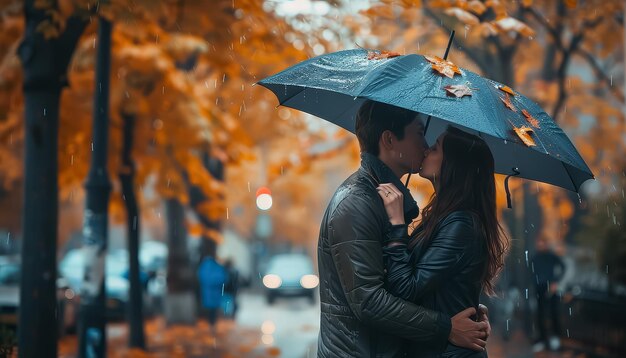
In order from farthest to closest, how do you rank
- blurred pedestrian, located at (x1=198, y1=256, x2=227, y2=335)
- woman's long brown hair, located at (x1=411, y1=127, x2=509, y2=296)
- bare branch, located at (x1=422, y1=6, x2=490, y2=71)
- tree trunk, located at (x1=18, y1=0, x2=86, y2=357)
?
blurred pedestrian, located at (x1=198, y1=256, x2=227, y2=335) → bare branch, located at (x1=422, y1=6, x2=490, y2=71) → tree trunk, located at (x1=18, y1=0, x2=86, y2=357) → woman's long brown hair, located at (x1=411, y1=127, x2=509, y2=296)

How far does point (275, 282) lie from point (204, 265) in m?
16.0

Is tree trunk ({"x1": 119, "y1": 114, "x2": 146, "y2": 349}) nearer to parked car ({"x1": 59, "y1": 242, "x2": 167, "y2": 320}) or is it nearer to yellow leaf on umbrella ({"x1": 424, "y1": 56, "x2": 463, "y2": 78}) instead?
parked car ({"x1": 59, "y1": 242, "x2": 167, "y2": 320})

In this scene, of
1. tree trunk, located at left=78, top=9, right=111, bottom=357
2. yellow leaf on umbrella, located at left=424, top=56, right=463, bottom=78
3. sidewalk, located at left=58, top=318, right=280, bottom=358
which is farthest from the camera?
sidewalk, located at left=58, top=318, right=280, bottom=358

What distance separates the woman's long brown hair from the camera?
13.0 feet

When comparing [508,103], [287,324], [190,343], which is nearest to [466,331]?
[508,103]

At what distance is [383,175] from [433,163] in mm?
238

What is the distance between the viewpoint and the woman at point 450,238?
12.3 feet

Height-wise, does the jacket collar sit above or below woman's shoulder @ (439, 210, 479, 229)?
above

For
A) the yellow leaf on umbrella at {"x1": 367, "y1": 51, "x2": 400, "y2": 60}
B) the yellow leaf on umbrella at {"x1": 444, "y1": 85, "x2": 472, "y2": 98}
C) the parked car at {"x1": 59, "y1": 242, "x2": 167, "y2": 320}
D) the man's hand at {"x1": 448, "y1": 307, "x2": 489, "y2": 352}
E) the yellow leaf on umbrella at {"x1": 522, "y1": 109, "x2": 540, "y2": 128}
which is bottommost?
the parked car at {"x1": 59, "y1": 242, "x2": 167, "y2": 320}

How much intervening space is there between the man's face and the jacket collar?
7cm

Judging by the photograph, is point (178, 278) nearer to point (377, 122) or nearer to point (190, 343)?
point (190, 343)

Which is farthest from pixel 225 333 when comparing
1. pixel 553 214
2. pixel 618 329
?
pixel 553 214

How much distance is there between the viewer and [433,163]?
4059mm

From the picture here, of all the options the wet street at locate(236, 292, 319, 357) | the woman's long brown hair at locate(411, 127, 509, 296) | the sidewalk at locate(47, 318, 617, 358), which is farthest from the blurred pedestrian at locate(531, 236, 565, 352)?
the woman's long brown hair at locate(411, 127, 509, 296)
